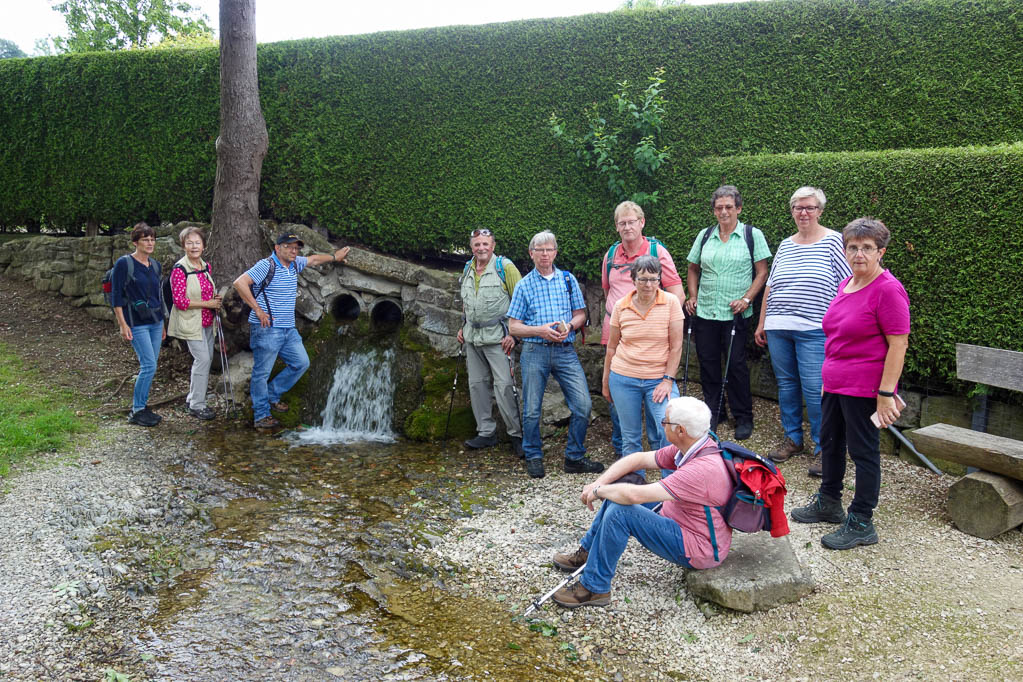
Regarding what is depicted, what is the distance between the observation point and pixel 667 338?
5.43 m

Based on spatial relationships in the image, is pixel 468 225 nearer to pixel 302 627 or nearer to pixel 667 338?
pixel 667 338

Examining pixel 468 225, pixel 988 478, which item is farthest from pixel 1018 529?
pixel 468 225

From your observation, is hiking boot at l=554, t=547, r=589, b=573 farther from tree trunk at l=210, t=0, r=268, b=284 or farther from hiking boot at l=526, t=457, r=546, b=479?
tree trunk at l=210, t=0, r=268, b=284

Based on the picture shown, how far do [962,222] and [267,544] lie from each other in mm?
5817

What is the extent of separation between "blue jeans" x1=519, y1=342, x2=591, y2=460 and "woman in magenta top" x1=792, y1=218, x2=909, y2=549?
2.09m

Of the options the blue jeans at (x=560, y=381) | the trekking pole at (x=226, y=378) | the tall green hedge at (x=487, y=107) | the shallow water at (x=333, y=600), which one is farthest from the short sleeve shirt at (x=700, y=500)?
the trekking pole at (x=226, y=378)

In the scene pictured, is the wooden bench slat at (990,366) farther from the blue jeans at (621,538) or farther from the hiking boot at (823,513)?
the blue jeans at (621,538)

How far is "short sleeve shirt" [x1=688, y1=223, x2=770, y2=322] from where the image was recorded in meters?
6.15

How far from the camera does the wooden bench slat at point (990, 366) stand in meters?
5.07

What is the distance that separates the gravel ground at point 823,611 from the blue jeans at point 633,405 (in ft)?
2.72

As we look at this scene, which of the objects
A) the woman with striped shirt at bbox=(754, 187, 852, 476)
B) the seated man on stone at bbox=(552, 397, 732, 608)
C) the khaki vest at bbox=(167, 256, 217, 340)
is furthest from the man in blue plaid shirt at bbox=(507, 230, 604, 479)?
the khaki vest at bbox=(167, 256, 217, 340)

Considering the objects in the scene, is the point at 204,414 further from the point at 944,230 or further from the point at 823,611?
the point at 944,230

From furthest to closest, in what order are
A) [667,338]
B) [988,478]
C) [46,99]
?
[46,99], [667,338], [988,478]

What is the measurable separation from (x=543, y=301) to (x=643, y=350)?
1123 millimetres
